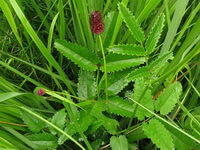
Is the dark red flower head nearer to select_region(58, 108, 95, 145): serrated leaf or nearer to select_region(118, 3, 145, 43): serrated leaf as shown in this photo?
select_region(118, 3, 145, 43): serrated leaf

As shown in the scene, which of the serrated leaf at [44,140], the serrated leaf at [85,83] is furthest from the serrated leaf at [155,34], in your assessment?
the serrated leaf at [44,140]

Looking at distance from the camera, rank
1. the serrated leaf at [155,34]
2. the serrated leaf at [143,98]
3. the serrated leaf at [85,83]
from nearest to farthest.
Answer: the serrated leaf at [155,34]
the serrated leaf at [143,98]
the serrated leaf at [85,83]

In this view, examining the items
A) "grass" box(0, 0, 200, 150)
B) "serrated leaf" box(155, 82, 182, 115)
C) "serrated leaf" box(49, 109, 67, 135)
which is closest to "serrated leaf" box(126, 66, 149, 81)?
"grass" box(0, 0, 200, 150)

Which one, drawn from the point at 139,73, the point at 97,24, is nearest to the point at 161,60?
the point at 139,73

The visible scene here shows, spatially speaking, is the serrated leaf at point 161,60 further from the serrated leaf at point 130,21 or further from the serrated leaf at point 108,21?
the serrated leaf at point 108,21


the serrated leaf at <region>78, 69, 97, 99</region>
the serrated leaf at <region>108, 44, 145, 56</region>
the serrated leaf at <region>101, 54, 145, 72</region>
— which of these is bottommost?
the serrated leaf at <region>78, 69, 97, 99</region>

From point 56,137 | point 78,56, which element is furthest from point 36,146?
point 78,56

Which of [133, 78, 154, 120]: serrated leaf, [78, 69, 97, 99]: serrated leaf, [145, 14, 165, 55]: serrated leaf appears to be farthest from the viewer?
[78, 69, 97, 99]: serrated leaf

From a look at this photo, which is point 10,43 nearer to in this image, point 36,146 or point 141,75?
point 36,146
